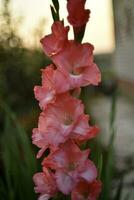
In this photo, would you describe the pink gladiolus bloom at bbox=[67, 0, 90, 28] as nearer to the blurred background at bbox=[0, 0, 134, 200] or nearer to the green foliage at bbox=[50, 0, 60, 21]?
the green foliage at bbox=[50, 0, 60, 21]

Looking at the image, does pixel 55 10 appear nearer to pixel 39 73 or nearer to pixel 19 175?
pixel 19 175

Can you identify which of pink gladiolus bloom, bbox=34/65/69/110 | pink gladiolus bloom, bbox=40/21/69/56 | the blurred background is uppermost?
pink gladiolus bloom, bbox=40/21/69/56

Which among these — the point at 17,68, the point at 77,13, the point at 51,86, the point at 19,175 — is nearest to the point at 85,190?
the point at 51,86

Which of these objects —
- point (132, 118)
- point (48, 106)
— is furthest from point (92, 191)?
point (132, 118)

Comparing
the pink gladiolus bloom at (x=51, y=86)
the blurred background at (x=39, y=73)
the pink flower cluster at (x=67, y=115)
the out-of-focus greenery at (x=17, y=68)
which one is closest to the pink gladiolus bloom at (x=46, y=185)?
the pink flower cluster at (x=67, y=115)

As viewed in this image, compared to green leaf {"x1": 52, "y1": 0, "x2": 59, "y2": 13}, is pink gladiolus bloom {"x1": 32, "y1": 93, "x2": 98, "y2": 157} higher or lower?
lower

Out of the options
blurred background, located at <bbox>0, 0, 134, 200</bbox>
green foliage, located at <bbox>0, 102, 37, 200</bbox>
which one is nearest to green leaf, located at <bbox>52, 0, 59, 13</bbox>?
green foliage, located at <bbox>0, 102, 37, 200</bbox>
